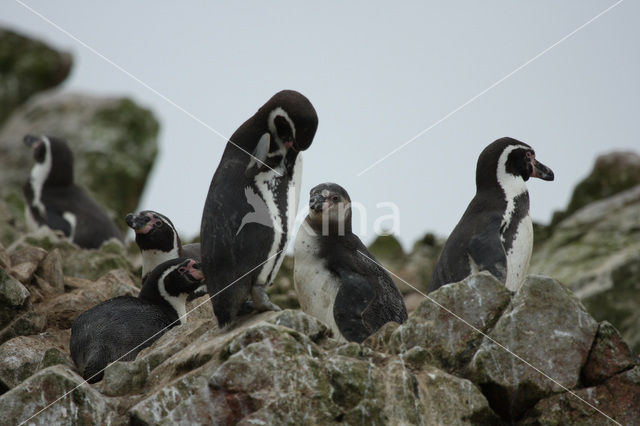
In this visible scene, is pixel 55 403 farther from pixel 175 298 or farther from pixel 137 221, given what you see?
pixel 137 221

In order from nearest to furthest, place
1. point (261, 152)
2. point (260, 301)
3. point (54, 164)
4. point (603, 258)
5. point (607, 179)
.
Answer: point (260, 301), point (261, 152), point (603, 258), point (54, 164), point (607, 179)

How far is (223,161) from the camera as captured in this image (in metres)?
7.43

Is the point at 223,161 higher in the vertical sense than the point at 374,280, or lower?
higher

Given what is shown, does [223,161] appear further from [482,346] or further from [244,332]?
[482,346]

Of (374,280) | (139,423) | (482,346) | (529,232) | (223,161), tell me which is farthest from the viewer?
(529,232)

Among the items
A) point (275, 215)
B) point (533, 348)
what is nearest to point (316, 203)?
point (275, 215)

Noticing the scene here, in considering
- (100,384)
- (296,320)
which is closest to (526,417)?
(296,320)

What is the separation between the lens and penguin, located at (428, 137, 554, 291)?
8734 mm

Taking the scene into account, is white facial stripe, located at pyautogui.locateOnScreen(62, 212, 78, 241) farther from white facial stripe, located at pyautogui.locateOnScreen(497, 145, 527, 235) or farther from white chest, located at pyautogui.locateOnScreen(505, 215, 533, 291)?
white chest, located at pyautogui.locateOnScreen(505, 215, 533, 291)

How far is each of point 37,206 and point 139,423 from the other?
1042 centimetres

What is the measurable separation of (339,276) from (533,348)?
2.18 meters

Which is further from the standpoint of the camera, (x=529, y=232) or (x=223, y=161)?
(x=529, y=232)

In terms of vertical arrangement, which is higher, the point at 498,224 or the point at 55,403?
the point at 498,224

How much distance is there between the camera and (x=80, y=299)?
9484mm
